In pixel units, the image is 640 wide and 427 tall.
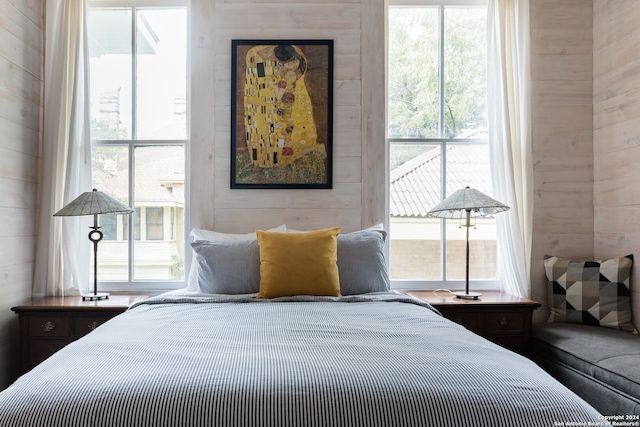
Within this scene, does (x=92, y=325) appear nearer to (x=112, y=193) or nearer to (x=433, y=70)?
(x=112, y=193)

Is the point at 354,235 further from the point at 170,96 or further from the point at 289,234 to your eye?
the point at 170,96

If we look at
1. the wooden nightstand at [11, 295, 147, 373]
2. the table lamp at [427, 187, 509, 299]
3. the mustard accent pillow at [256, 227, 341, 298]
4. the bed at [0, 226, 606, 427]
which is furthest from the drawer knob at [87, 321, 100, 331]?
the table lamp at [427, 187, 509, 299]

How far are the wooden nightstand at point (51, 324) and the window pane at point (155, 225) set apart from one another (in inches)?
23.3

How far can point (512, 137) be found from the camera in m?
3.12

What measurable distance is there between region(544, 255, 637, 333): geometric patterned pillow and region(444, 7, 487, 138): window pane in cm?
110

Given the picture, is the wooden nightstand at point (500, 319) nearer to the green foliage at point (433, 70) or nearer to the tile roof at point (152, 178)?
the green foliage at point (433, 70)

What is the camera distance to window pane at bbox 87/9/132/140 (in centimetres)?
324

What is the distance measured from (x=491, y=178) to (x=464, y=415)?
2.29m

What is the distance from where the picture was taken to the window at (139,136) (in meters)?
3.24

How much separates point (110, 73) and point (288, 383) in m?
2.80

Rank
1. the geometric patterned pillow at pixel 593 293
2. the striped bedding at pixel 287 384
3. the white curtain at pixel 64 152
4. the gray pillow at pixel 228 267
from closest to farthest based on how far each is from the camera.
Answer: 1. the striped bedding at pixel 287 384
2. the gray pillow at pixel 228 267
3. the geometric patterned pillow at pixel 593 293
4. the white curtain at pixel 64 152

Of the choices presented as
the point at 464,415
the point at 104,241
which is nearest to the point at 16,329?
the point at 104,241

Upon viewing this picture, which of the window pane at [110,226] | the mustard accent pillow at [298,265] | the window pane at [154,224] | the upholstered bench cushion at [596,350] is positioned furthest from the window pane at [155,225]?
the upholstered bench cushion at [596,350]

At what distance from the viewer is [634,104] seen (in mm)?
2807
